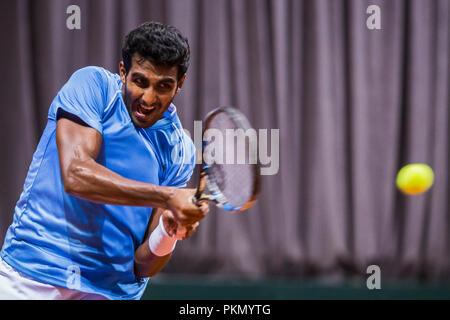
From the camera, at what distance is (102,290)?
167 centimetres

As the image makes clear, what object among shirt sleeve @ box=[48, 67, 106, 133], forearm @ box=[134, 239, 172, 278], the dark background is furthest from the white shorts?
the dark background

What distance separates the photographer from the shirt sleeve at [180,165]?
5.96 feet

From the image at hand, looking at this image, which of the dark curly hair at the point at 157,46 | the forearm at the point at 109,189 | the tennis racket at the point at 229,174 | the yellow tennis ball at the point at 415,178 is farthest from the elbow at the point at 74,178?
the yellow tennis ball at the point at 415,178

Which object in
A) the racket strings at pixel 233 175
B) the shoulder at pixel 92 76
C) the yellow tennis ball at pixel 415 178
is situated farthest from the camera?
the yellow tennis ball at pixel 415 178

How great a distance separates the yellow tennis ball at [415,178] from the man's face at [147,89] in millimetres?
2065

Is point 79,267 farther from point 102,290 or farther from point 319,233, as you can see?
point 319,233

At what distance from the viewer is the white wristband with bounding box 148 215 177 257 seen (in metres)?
1.68

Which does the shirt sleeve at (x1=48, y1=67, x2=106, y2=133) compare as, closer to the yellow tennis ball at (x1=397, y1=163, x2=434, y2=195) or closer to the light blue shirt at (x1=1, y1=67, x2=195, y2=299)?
the light blue shirt at (x1=1, y1=67, x2=195, y2=299)

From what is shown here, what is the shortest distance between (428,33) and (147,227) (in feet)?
7.88

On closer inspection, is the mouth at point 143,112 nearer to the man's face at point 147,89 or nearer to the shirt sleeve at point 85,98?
the man's face at point 147,89

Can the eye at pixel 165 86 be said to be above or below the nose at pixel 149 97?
above

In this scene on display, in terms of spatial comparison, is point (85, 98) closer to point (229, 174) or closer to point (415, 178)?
point (229, 174)

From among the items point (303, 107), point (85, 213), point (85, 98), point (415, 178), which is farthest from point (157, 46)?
point (415, 178)

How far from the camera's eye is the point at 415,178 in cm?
328
